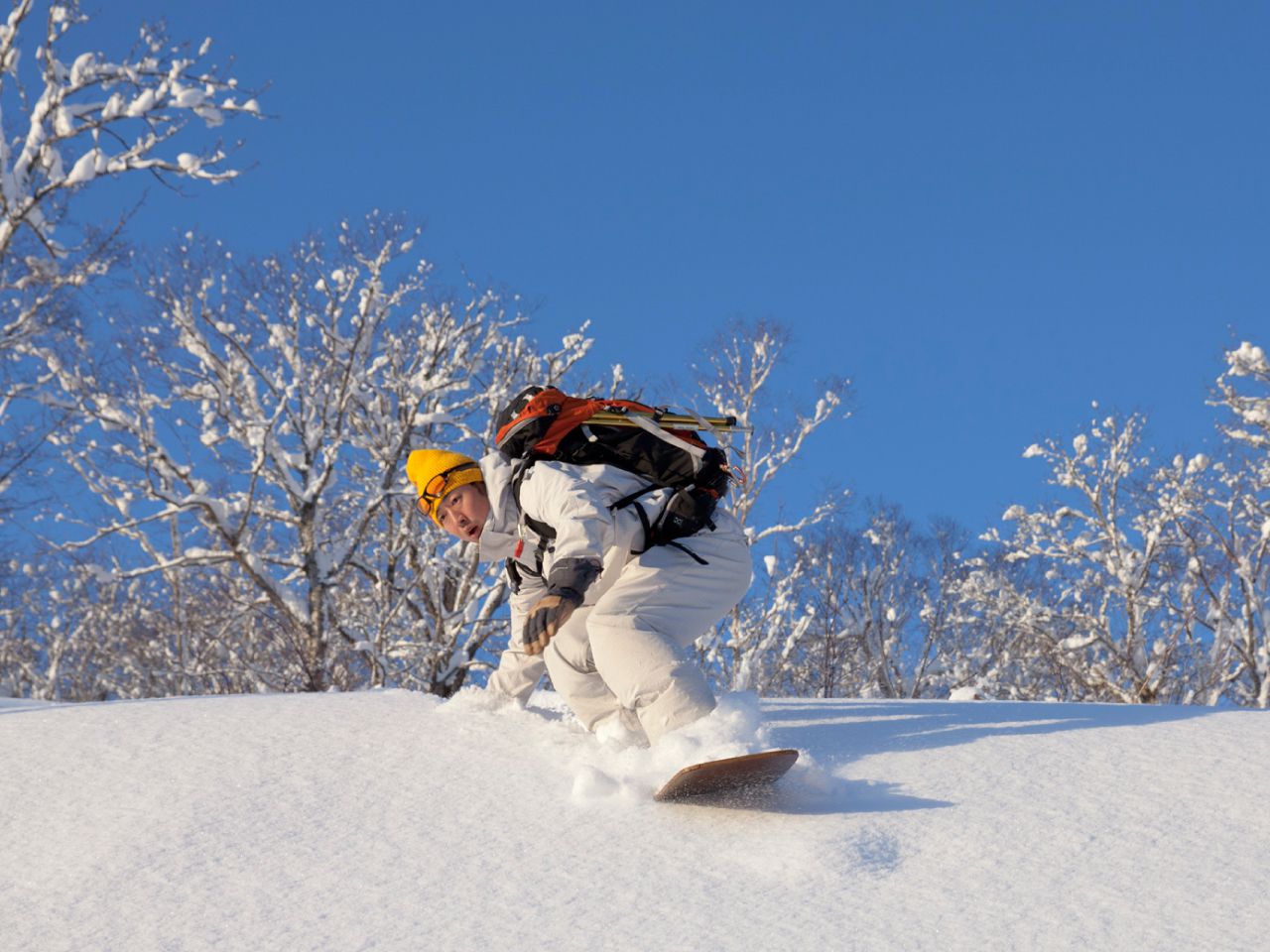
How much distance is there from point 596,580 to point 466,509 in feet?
2.13

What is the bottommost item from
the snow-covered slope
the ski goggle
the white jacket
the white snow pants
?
the snow-covered slope

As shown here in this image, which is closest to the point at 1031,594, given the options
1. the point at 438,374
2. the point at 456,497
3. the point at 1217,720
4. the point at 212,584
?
the point at 438,374

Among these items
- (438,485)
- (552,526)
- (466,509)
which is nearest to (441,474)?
(438,485)

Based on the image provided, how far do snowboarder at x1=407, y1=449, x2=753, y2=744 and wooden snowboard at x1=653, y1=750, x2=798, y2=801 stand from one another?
0.76ft

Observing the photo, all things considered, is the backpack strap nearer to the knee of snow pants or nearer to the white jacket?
the white jacket

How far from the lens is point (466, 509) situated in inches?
142

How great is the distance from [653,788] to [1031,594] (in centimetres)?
1820

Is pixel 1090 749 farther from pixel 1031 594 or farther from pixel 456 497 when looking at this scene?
pixel 1031 594

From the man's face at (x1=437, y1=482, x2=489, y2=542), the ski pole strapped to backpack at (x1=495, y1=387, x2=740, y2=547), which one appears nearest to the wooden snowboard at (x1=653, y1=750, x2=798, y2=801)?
the ski pole strapped to backpack at (x1=495, y1=387, x2=740, y2=547)

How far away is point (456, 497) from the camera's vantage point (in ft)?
11.9

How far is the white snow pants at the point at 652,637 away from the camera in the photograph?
3039 mm

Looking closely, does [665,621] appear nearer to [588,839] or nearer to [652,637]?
[652,637]

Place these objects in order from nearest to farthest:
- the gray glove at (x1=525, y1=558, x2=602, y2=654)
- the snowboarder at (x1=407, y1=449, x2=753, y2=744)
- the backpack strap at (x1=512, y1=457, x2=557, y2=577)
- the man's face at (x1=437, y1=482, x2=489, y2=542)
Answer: the gray glove at (x1=525, y1=558, x2=602, y2=654) → the snowboarder at (x1=407, y1=449, x2=753, y2=744) → the backpack strap at (x1=512, y1=457, x2=557, y2=577) → the man's face at (x1=437, y1=482, x2=489, y2=542)

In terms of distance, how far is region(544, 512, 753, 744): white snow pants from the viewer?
3039 millimetres
